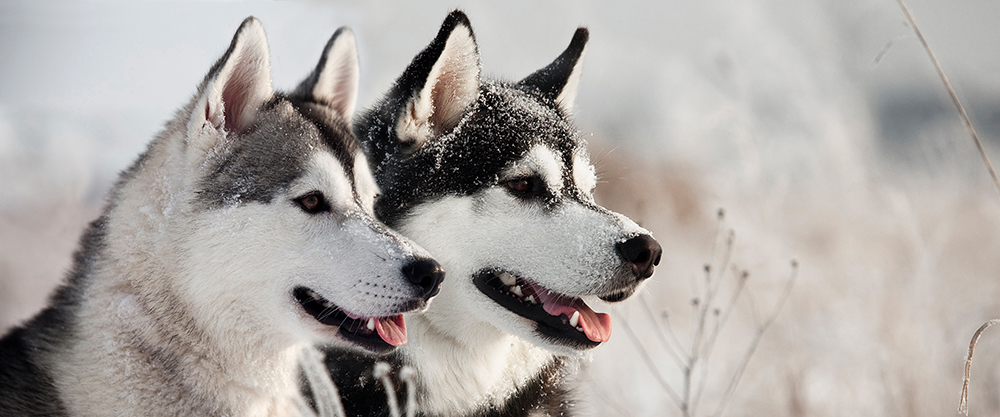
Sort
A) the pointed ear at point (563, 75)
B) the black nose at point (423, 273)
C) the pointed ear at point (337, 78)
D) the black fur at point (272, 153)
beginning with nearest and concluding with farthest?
1. the black nose at point (423, 273)
2. the black fur at point (272, 153)
3. the pointed ear at point (337, 78)
4. the pointed ear at point (563, 75)

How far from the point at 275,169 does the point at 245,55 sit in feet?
1.11

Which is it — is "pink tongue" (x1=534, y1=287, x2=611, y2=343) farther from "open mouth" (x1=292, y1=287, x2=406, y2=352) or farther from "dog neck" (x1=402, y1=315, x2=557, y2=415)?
"open mouth" (x1=292, y1=287, x2=406, y2=352)

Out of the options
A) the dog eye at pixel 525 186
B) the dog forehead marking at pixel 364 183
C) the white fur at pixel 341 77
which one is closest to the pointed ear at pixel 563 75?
the dog eye at pixel 525 186

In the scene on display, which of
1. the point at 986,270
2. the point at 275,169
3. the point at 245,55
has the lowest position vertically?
the point at 986,270

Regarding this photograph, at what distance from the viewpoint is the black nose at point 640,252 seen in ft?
7.35

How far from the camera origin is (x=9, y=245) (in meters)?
3.63

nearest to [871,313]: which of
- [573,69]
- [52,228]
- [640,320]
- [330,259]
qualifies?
[640,320]

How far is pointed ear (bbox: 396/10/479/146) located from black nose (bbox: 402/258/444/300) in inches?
24.2

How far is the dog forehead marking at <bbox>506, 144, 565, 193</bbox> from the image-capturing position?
2.41 metres

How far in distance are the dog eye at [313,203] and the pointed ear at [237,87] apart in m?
0.32

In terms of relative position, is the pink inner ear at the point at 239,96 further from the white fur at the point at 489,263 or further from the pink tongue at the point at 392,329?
the pink tongue at the point at 392,329

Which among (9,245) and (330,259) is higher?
(330,259)

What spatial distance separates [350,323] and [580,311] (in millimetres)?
783

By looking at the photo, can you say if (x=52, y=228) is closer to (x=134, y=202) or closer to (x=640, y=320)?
(x=134, y=202)
